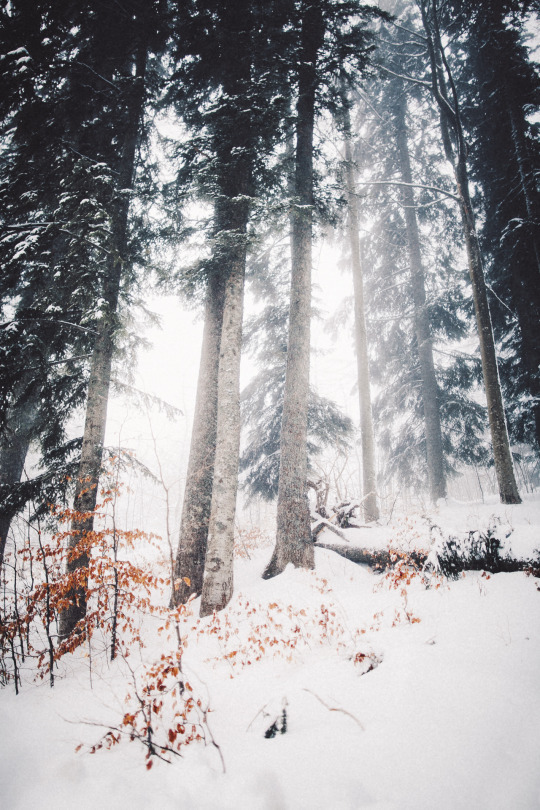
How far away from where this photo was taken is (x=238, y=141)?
655 cm

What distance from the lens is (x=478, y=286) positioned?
331 inches

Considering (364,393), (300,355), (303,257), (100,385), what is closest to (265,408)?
(364,393)

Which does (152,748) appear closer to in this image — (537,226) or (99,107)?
(99,107)

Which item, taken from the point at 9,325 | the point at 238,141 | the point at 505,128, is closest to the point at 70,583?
the point at 9,325

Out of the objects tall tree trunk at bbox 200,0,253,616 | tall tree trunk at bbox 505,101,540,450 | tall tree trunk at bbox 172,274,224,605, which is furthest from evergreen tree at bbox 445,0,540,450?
tall tree trunk at bbox 172,274,224,605

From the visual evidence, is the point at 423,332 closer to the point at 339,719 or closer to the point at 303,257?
the point at 303,257

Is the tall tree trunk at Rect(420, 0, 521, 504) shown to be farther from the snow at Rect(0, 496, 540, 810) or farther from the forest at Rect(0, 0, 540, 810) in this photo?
the snow at Rect(0, 496, 540, 810)

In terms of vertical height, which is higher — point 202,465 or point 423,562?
point 202,465

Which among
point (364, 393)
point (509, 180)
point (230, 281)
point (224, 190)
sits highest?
point (509, 180)

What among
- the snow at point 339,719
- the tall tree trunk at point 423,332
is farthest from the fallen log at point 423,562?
the tall tree trunk at point 423,332

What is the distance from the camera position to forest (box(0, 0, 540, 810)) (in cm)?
243

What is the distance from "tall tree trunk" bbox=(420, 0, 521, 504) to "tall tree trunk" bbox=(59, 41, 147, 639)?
8.36 m

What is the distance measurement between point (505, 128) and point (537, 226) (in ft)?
13.7

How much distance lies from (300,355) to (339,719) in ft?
19.2
